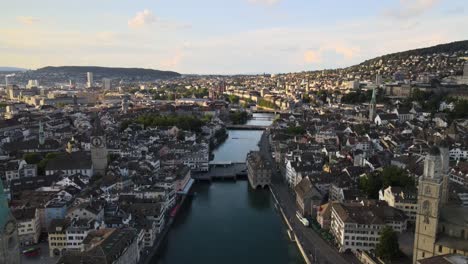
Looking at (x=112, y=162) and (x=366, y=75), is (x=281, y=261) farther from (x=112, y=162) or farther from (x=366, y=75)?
(x=366, y=75)

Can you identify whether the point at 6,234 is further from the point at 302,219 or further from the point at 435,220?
the point at 302,219

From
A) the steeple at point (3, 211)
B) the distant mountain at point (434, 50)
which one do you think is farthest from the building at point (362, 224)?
the distant mountain at point (434, 50)

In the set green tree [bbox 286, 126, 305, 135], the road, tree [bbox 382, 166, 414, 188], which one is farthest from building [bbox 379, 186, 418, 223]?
green tree [bbox 286, 126, 305, 135]

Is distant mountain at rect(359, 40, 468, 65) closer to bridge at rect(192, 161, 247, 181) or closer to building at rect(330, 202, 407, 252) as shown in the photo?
bridge at rect(192, 161, 247, 181)

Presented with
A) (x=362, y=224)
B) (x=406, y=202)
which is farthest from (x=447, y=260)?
(x=406, y=202)

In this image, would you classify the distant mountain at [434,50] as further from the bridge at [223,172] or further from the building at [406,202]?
the building at [406,202]

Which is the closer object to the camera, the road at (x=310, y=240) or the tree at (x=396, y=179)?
the road at (x=310, y=240)
